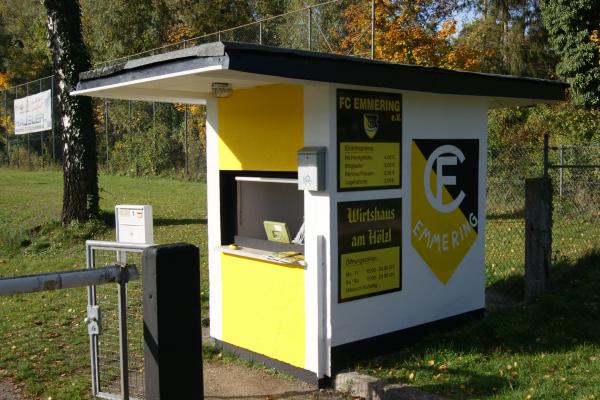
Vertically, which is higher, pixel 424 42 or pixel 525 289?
pixel 424 42

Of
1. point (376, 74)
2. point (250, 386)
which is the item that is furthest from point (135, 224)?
point (376, 74)

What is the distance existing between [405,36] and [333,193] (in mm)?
12876

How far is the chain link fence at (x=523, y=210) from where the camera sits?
29.1ft

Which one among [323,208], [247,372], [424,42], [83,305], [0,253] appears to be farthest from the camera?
[424,42]

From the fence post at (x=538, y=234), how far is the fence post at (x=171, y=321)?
516 cm

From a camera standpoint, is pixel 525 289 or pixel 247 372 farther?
pixel 525 289

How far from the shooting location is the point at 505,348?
5828 mm

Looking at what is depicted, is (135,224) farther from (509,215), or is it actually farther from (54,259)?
(509,215)

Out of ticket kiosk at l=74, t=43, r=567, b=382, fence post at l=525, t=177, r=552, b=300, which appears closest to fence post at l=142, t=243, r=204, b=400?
ticket kiosk at l=74, t=43, r=567, b=382

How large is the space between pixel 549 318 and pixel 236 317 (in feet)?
10.2

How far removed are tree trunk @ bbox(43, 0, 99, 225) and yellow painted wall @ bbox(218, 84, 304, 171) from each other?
7.00 meters

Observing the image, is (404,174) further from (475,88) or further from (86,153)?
(86,153)

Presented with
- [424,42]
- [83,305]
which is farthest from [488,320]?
[424,42]

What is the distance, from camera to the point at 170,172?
89.7 feet
